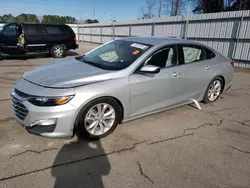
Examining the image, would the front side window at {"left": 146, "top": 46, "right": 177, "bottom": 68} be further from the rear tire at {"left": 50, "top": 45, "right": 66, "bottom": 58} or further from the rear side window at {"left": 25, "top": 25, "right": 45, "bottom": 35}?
the rear tire at {"left": 50, "top": 45, "right": 66, "bottom": 58}

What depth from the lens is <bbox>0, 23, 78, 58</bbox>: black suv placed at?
10.1 m

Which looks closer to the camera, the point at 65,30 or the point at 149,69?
the point at 149,69

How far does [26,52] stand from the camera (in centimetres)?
A: 1038

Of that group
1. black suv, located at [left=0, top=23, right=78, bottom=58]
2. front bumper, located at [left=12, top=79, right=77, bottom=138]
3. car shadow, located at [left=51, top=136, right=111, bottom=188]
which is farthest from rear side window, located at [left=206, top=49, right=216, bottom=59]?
black suv, located at [left=0, top=23, right=78, bottom=58]

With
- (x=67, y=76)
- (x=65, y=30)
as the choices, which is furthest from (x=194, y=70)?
(x=65, y=30)

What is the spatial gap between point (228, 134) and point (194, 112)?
959 millimetres

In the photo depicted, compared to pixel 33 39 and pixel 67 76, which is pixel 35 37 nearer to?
pixel 33 39

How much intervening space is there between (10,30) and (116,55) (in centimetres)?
917

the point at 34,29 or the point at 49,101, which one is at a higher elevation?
the point at 34,29

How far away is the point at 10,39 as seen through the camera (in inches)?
394

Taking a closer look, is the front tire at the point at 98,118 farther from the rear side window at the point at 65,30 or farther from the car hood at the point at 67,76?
the rear side window at the point at 65,30

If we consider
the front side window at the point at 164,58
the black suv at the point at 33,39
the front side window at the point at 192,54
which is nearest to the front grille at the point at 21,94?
the front side window at the point at 164,58

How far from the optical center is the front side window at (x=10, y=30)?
1016 centimetres

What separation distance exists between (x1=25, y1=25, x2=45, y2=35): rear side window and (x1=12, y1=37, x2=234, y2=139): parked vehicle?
312 inches
